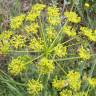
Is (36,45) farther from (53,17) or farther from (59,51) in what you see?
(53,17)

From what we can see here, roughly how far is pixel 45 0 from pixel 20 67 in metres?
1.63

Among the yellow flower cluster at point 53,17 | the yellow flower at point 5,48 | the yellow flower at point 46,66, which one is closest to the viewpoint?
the yellow flower at point 46,66

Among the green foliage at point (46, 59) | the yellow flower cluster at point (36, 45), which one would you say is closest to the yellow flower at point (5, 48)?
the green foliage at point (46, 59)

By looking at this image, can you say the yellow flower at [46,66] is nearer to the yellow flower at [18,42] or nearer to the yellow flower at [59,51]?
the yellow flower at [59,51]

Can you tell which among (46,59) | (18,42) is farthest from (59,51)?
(18,42)

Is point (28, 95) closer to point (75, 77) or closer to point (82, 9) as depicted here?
point (75, 77)

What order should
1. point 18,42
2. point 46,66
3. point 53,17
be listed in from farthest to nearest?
point 53,17 < point 18,42 < point 46,66

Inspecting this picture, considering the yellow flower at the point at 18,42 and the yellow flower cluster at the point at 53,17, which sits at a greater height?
the yellow flower cluster at the point at 53,17

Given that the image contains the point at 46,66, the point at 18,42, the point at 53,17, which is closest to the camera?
the point at 46,66

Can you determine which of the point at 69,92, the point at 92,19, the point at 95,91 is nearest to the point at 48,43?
the point at 69,92

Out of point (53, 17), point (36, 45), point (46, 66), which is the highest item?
point (53, 17)

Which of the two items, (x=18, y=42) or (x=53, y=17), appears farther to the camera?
(x=53, y=17)

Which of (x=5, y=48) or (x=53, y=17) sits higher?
(x=53, y=17)

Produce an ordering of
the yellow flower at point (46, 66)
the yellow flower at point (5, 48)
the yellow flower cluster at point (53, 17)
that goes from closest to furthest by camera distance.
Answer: the yellow flower at point (46, 66) → the yellow flower at point (5, 48) → the yellow flower cluster at point (53, 17)
